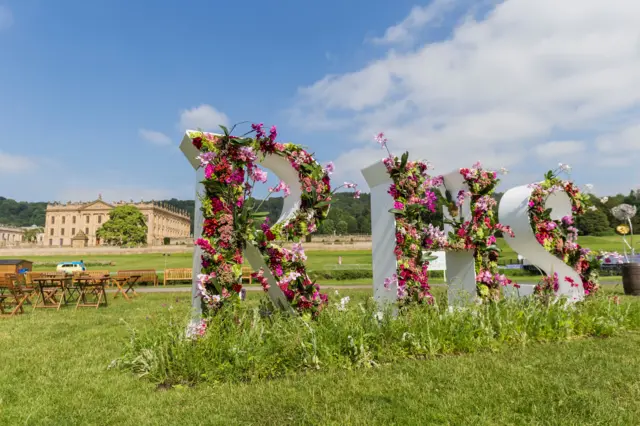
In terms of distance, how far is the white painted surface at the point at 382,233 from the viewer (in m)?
6.50

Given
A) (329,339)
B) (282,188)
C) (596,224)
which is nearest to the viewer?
(329,339)

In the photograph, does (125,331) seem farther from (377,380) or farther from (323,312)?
(377,380)

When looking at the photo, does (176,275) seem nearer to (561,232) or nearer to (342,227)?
(561,232)

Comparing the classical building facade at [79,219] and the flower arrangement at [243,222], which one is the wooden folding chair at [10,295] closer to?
the flower arrangement at [243,222]

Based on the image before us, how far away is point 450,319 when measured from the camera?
5.32 metres

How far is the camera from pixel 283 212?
626cm

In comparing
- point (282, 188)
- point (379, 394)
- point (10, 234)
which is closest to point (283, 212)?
point (282, 188)

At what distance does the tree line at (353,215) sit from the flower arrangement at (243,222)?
1.49 feet

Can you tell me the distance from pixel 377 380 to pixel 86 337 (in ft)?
17.9

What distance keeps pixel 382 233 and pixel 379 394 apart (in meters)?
3.51

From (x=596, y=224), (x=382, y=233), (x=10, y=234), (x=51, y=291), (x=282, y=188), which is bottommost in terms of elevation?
(x=51, y=291)

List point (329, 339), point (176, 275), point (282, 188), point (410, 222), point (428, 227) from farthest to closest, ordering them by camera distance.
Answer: point (176, 275)
point (428, 227)
point (410, 222)
point (282, 188)
point (329, 339)

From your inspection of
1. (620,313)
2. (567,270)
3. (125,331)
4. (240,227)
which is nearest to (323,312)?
(240,227)

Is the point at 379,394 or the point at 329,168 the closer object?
the point at 379,394
